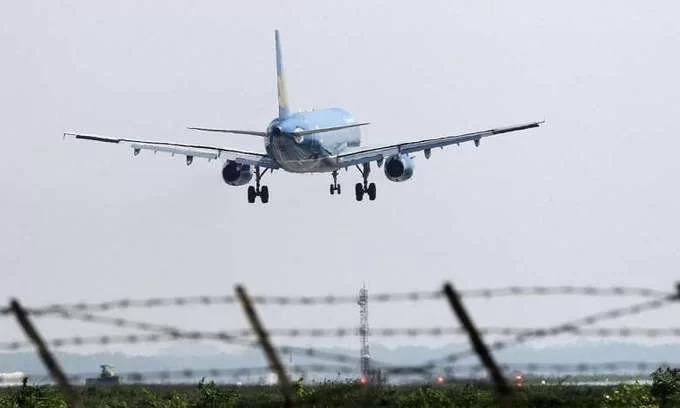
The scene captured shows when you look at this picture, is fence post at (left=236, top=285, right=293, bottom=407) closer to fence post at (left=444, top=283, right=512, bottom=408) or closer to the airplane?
fence post at (left=444, top=283, right=512, bottom=408)

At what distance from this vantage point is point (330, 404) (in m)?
93.4

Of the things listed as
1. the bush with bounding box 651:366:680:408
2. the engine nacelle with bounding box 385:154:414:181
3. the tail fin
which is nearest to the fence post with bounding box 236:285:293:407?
the bush with bounding box 651:366:680:408

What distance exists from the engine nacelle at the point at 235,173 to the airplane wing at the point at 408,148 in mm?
7175

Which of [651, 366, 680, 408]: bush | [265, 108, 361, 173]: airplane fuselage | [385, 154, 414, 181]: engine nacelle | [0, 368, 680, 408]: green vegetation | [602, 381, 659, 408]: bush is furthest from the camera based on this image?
[385, 154, 414, 181]: engine nacelle

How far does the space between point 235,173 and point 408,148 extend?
47.9 feet

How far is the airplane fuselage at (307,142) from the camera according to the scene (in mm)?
122875

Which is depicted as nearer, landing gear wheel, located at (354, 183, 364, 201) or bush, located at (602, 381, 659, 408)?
bush, located at (602, 381, 659, 408)

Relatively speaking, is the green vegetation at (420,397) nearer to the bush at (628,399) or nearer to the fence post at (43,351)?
the bush at (628,399)

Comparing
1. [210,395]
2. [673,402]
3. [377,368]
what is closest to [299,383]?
[210,395]

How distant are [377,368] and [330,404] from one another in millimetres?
73284

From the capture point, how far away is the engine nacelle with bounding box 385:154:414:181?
127 meters

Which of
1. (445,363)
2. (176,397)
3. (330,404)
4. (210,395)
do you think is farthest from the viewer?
(210,395)

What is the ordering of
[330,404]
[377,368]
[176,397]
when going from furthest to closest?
[176,397] < [330,404] < [377,368]

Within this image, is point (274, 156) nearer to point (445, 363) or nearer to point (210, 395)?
point (210, 395)
